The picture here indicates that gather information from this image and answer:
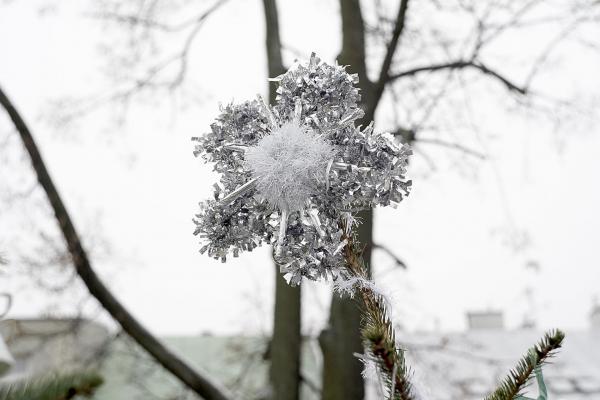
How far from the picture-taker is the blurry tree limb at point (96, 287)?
10.1ft

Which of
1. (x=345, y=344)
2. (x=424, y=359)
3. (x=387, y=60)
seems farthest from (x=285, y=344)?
(x=424, y=359)

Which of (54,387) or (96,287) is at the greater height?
(96,287)

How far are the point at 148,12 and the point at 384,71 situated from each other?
2099 mm

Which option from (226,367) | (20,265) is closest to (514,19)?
(20,265)

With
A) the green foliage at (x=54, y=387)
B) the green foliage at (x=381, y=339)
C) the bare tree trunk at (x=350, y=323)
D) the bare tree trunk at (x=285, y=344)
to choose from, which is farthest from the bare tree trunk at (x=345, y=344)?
the green foliage at (x=54, y=387)

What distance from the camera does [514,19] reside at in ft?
13.5

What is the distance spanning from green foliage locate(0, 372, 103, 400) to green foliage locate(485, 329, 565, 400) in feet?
2.08

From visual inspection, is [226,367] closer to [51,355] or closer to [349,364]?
[51,355]

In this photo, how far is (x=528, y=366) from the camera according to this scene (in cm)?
99

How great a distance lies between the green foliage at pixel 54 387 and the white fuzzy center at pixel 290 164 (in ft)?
1.38

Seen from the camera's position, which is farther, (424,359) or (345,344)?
(424,359)

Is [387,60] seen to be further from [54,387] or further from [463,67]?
[54,387]

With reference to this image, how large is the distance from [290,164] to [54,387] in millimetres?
507

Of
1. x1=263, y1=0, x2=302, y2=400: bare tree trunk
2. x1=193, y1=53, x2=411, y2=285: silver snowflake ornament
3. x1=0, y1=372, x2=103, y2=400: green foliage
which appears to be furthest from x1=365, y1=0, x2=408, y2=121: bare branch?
x1=0, y1=372, x2=103, y2=400: green foliage
